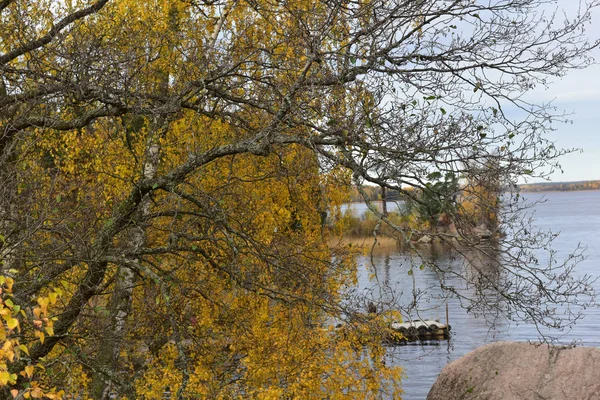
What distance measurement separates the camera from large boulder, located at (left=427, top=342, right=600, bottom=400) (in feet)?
61.2

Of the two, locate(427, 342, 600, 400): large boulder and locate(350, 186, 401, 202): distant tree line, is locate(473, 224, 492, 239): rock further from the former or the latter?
locate(427, 342, 600, 400): large boulder

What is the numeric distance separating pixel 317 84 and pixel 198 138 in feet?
23.9

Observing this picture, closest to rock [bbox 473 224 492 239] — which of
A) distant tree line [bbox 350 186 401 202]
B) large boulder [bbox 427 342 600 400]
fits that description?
distant tree line [bbox 350 186 401 202]

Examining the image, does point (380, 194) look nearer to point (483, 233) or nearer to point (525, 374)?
point (483, 233)

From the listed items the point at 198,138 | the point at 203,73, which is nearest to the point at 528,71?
the point at 203,73

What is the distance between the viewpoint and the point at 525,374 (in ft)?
64.6

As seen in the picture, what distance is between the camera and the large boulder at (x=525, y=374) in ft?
61.2

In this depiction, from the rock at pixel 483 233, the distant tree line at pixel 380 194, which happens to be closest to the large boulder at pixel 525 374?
the rock at pixel 483 233

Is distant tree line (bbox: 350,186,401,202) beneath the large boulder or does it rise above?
above

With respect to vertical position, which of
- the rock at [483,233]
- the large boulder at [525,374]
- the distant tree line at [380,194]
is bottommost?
the large boulder at [525,374]

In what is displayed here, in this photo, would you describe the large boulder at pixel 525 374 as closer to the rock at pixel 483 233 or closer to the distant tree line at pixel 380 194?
the rock at pixel 483 233

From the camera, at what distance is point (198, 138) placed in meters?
14.9

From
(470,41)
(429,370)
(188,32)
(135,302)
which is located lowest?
(429,370)

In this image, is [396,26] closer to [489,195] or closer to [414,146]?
[414,146]
